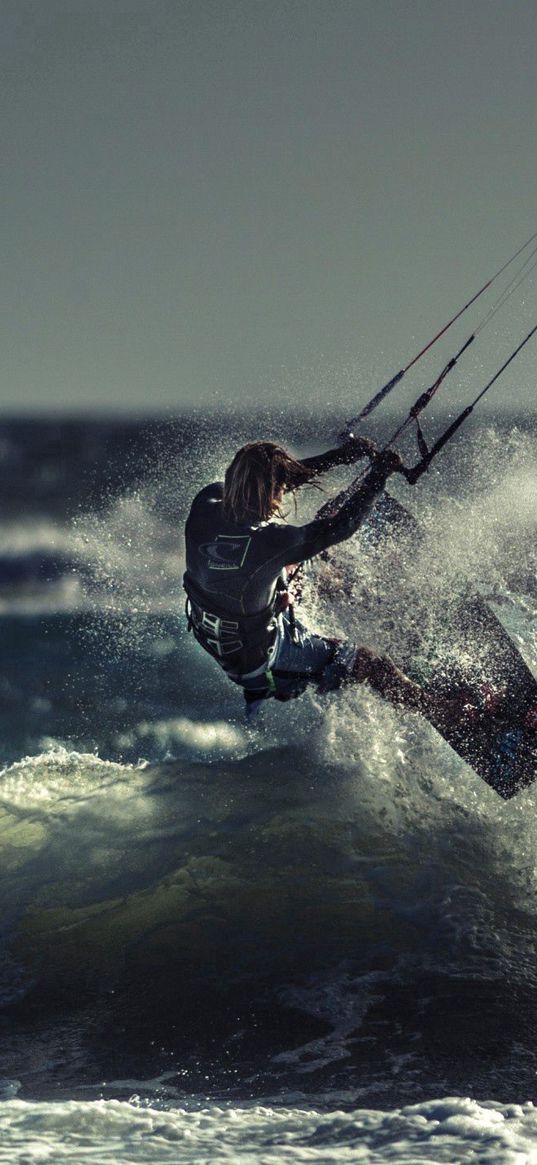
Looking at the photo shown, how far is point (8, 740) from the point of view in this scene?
9.62 meters

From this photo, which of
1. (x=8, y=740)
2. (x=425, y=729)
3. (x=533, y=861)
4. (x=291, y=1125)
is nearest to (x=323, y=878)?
(x=533, y=861)

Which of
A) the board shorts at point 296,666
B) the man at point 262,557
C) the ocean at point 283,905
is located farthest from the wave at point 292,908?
the man at point 262,557

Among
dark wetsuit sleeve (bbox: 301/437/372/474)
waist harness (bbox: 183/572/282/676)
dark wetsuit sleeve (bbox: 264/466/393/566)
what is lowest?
waist harness (bbox: 183/572/282/676)

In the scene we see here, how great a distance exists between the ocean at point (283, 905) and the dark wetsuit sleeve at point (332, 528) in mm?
206

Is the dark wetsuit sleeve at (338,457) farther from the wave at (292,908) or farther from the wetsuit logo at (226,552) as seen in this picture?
the wave at (292,908)

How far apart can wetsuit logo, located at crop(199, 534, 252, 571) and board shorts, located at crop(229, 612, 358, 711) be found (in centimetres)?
77

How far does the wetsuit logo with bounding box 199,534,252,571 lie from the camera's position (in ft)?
19.9

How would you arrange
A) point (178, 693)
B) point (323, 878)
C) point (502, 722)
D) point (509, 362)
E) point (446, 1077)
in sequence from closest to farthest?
point (446, 1077), point (323, 878), point (509, 362), point (502, 722), point (178, 693)

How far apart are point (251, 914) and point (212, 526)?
7.43 ft

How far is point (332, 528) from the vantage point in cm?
618

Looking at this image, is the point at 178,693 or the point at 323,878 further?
the point at 178,693

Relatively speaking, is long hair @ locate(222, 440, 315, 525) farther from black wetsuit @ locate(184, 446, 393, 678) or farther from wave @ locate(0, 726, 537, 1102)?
wave @ locate(0, 726, 537, 1102)

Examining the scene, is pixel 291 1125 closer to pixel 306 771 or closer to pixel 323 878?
pixel 323 878

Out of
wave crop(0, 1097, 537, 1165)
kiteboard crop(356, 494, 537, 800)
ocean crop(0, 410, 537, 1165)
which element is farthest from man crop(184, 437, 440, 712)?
wave crop(0, 1097, 537, 1165)
